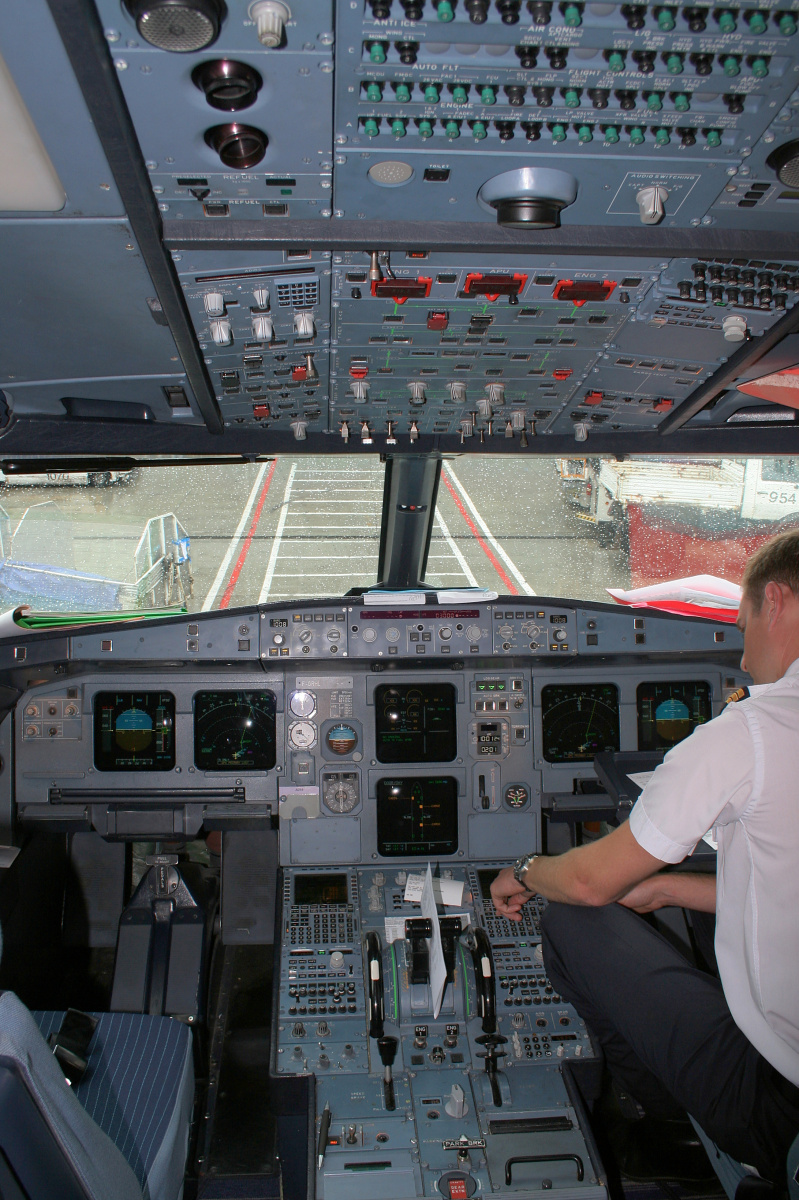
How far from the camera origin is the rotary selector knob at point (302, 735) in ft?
11.3

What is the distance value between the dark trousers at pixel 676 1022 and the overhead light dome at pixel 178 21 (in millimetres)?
1925

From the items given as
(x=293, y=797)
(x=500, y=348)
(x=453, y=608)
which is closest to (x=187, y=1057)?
(x=293, y=797)

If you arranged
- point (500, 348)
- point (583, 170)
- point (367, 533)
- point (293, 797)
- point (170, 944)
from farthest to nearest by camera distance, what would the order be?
point (367, 533)
point (293, 797)
point (170, 944)
point (500, 348)
point (583, 170)

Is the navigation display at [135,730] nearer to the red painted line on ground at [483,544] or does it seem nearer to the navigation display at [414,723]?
the navigation display at [414,723]

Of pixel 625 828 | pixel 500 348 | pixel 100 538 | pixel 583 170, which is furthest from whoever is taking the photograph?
pixel 100 538

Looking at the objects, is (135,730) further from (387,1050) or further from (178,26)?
(178,26)

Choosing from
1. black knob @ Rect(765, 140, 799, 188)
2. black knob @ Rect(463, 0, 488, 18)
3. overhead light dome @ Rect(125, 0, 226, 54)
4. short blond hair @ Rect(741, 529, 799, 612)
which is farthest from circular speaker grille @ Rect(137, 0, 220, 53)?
short blond hair @ Rect(741, 529, 799, 612)

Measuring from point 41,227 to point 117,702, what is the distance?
2328 millimetres

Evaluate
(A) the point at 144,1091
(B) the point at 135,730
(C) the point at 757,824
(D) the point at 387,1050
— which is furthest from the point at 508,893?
(B) the point at 135,730

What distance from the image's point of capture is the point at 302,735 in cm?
345

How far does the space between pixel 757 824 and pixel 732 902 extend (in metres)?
0.19

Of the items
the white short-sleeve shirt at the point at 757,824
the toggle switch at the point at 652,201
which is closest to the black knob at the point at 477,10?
the toggle switch at the point at 652,201

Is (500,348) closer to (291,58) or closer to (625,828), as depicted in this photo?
(291,58)

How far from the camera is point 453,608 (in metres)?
3.36
